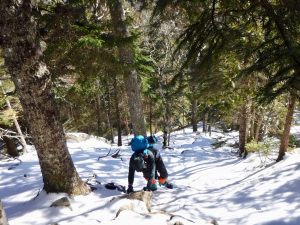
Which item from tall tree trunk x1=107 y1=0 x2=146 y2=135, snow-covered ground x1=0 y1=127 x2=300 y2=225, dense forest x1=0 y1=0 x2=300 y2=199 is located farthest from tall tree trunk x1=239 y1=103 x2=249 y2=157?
tall tree trunk x1=107 y1=0 x2=146 y2=135

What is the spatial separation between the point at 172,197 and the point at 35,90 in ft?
12.8

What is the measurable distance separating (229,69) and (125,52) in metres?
3.69

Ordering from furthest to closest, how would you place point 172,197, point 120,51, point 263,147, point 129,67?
point 263,147 → point 120,51 → point 129,67 → point 172,197

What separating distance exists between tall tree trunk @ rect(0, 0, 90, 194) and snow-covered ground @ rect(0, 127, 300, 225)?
44cm

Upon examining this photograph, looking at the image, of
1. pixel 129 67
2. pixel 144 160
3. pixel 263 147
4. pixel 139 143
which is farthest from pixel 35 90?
pixel 263 147

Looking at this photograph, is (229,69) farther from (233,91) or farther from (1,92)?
(1,92)

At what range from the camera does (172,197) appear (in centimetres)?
805

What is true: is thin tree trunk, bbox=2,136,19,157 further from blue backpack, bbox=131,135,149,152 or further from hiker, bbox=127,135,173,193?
blue backpack, bbox=131,135,149,152

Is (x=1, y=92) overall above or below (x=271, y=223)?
above

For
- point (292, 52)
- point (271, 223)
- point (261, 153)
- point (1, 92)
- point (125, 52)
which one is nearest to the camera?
point (292, 52)

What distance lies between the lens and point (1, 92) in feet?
53.4

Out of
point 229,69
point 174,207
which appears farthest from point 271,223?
point 229,69

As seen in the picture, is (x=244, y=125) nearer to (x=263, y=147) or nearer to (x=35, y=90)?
(x=263, y=147)

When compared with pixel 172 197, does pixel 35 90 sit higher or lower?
higher
